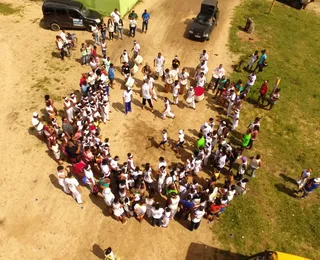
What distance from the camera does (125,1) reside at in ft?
74.2

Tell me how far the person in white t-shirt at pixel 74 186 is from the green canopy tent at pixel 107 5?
1536cm

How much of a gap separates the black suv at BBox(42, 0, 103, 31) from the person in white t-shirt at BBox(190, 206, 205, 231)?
15363 mm

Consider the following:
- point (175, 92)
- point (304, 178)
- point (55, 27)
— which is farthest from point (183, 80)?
point (55, 27)

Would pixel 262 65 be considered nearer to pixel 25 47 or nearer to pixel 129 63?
pixel 129 63

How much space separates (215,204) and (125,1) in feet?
58.1

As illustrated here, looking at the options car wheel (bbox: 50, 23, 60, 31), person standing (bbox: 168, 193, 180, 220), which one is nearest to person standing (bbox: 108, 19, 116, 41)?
car wheel (bbox: 50, 23, 60, 31)

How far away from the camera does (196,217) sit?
10.7 meters

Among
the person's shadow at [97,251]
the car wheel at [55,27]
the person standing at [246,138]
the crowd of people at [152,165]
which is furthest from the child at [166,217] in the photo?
the car wheel at [55,27]

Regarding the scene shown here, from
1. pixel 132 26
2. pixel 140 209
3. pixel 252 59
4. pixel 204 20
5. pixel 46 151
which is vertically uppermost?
pixel 204 20

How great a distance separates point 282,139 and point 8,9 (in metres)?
22.3

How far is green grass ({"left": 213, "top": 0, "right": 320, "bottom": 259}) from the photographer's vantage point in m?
11.7

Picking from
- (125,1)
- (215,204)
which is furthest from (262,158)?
(125,1)

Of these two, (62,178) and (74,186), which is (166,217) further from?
(62,178)

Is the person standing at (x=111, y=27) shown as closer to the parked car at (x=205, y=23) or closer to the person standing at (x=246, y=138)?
the parked car at (x=205, y=23)
